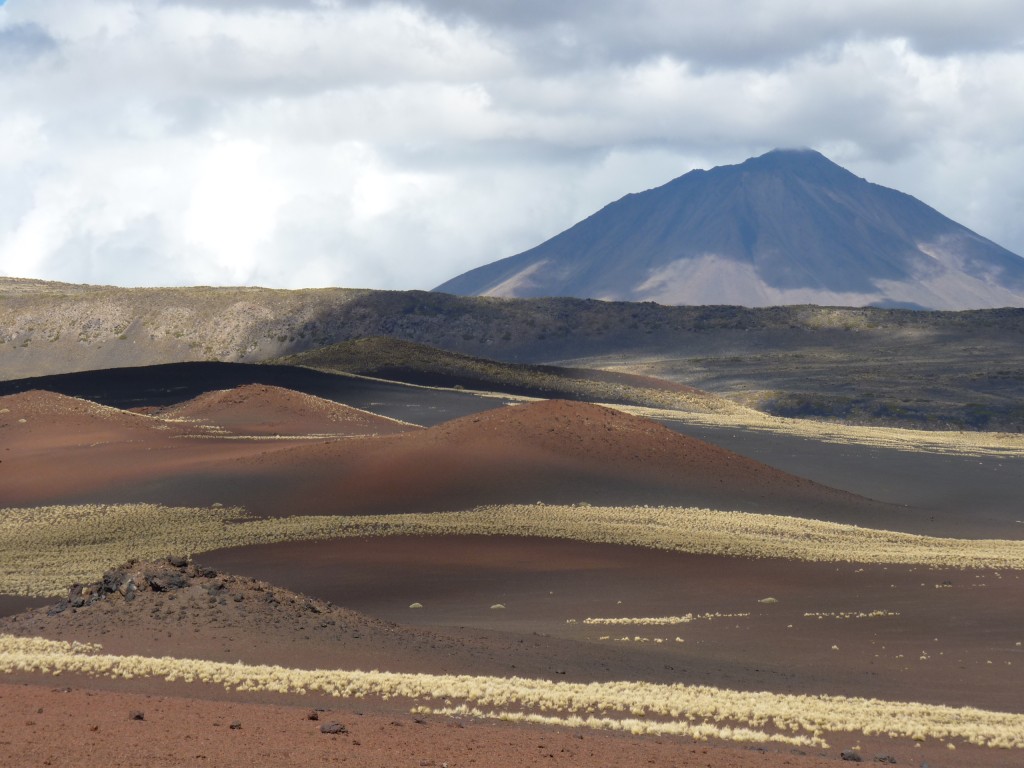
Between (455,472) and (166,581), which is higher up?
(455,472)

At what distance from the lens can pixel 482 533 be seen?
4234cm

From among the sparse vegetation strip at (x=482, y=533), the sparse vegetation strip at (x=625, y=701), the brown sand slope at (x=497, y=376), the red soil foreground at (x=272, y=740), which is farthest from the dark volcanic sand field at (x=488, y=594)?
the brown sand slope at (x=497, y=376)

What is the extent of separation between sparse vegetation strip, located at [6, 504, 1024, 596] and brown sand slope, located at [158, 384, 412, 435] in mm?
24123

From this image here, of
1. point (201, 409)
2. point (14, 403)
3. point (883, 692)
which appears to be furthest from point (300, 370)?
point (883, 692)

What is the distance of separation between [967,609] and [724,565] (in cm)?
858

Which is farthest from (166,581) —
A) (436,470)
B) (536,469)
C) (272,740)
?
(536,469)

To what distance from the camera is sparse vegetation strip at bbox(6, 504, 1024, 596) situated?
40.1m

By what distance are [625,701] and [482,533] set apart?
74.0 ft

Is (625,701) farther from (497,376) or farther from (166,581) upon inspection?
(497,376)

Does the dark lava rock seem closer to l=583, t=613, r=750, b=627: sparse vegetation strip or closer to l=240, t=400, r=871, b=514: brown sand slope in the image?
l=583, t=613, r=750, b=627: sparse vegetation strip

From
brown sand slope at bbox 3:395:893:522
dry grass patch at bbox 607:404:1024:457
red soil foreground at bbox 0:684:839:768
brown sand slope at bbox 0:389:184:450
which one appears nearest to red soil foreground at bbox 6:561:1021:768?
red soil foreground at bbox 0:684:839:768

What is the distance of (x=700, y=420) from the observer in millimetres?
83062

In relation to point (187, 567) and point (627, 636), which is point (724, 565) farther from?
point (187, 567)

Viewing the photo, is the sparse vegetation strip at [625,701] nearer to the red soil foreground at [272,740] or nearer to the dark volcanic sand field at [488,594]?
the dark volcanic sand field at [488,594]
